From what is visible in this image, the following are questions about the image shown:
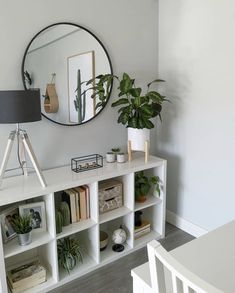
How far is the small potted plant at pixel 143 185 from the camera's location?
2387 millimetres

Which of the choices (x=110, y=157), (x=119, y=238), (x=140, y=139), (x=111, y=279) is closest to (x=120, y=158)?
(x=110, y=157)

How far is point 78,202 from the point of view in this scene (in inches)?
81.7

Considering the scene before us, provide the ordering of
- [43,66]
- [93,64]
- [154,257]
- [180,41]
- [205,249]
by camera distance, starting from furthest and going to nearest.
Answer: [180,41] < [93,64] < [43,66] < [205,249] < [154,257]

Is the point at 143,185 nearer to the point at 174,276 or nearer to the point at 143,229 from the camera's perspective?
the point at 143,229

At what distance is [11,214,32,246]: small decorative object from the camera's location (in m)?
1.78

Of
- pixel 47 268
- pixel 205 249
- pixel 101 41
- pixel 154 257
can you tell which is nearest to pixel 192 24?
pixel 101 41

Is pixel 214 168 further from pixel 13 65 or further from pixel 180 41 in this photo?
pixel 13 65

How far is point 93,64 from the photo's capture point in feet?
7.48

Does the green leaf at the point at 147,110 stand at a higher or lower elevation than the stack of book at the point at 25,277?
higher

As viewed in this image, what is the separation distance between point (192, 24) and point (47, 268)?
2.30 metres

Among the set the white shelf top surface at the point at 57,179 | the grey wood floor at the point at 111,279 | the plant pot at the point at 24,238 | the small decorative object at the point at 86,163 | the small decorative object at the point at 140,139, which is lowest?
→ the grey wood floor at the point at 111,279

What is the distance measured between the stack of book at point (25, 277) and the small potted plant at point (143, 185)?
962mm

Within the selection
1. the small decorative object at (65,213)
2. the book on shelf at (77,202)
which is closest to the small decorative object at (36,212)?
the small decorative object at (65,213)

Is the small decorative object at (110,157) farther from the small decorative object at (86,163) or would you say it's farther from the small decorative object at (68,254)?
the small decorative object at (68,254)
